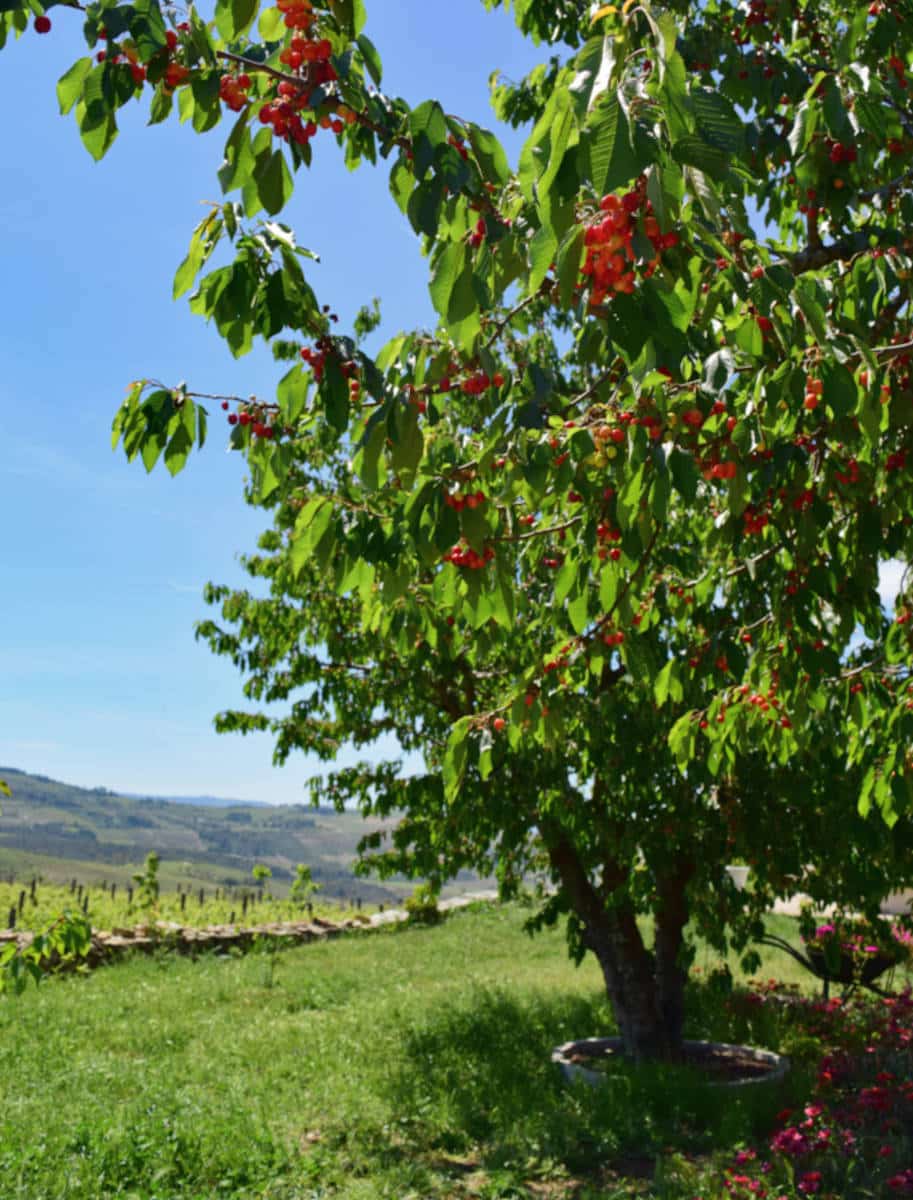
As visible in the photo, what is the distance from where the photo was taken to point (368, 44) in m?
1.97

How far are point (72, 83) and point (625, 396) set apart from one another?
168 cm

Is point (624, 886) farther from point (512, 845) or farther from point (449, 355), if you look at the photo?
point (449, 355)

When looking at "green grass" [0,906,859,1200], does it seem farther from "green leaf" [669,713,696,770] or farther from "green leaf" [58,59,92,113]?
"green leaf" [58,59,92,113]

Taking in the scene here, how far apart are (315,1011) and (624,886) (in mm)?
4498

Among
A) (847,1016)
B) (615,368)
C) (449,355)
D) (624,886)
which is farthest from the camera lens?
(847,1016)

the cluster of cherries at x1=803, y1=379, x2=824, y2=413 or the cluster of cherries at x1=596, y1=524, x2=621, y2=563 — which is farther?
the cluster of cherries at x1=596, y1=524, x2=621, y2=563

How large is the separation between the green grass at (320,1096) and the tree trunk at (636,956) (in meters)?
0.84

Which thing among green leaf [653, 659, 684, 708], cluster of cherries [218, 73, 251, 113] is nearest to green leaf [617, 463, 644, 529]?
cluster of cherries [218, 73, 251, 113]

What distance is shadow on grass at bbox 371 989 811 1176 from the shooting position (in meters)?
5.87

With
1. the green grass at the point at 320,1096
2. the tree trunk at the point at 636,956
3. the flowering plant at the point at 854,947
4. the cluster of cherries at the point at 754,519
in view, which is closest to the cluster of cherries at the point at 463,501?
the cluster of cherries at the point at 754,519

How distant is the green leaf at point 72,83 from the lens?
73.1 inches

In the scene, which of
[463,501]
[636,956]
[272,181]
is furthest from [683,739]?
[636,956]

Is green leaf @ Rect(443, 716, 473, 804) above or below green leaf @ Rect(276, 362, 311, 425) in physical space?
below

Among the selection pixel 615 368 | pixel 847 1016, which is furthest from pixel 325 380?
pixel 847 1016
